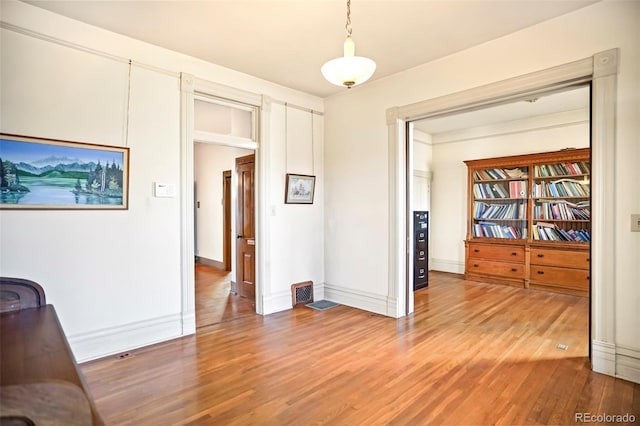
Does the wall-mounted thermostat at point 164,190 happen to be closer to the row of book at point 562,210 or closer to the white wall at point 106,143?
the white wall at point 106,143

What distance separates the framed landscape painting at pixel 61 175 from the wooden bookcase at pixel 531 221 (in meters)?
5.92

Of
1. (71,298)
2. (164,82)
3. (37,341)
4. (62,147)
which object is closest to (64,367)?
(37,341)

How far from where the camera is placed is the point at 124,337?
3.31 meters

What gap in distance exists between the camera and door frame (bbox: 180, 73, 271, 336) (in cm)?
372

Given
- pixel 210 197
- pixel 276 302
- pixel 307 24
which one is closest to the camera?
pixel 307 24

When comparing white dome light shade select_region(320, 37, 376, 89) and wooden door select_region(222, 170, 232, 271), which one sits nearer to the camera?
white dome light shade select_region(320, 37, 376, 89)

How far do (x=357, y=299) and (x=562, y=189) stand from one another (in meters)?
3.94

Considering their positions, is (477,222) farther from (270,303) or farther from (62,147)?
(62,147)

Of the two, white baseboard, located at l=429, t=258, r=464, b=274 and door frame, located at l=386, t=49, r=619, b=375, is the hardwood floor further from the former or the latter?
white baseboard, located at l=429, t=258, r=464, b=274

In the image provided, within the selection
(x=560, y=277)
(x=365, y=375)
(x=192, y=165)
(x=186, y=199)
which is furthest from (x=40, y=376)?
(x=560, y=277)

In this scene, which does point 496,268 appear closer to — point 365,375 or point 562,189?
point 562,189

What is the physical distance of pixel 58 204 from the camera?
2.96 metres

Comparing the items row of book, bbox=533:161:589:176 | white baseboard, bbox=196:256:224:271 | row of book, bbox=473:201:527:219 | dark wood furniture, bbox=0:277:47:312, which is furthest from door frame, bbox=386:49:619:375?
white baseboard, bbox=196:256:224:271

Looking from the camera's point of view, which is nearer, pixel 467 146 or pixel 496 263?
pixel 496 263
